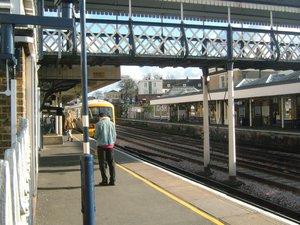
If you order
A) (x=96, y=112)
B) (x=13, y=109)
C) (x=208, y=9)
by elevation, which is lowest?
(x=13, y=109)

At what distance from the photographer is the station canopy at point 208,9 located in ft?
45.7

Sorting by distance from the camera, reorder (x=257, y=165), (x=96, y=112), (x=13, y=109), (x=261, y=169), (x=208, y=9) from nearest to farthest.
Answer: (x=13, y=109)
(x=208, y=9)
(x=261, y=169)
(x=257, y=165)
(x=96, y=112)

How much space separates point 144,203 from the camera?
7699 millimetres

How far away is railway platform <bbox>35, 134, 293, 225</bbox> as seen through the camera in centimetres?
656

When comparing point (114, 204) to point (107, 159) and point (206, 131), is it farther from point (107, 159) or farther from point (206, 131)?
point (206, 131)

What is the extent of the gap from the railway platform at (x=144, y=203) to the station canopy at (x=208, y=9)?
5960 millimetres

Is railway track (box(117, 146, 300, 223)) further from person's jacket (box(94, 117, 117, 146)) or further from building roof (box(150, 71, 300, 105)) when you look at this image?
building roof (box(150, 71, 300, 105))

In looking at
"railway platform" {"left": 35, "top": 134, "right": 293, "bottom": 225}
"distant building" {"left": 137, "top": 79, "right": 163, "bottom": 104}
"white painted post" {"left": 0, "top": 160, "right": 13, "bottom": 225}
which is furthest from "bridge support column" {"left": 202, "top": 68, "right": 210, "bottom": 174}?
"distant building" {"left": 137, "top": 79, "right": 163, "bottom": 104}

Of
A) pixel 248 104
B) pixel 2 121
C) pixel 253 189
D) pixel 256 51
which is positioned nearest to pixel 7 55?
pixel 2 121

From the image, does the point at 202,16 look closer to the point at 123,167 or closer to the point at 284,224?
the point at 123,167

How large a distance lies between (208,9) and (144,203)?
9693 mm

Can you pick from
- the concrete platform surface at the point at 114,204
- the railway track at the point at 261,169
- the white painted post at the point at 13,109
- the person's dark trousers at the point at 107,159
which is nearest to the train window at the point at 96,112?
the railway track at the point at 261,169

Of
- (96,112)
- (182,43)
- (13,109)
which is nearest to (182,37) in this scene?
(182,43)

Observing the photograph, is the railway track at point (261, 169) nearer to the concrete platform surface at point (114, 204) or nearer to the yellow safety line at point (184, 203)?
the yellow safety line at point (184, 203)
